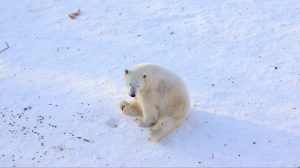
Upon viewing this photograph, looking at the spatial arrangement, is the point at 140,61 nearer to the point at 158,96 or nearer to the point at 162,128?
the point at 158,96

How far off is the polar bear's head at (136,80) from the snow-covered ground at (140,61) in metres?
0.85

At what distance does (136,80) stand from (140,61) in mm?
2427

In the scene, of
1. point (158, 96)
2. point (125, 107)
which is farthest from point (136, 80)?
point (125, 107)

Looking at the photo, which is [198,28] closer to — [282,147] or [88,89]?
[88,89]

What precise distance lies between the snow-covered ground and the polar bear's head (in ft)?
2.79

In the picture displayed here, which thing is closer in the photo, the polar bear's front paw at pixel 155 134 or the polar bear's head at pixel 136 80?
the polar bear's head at pixel 136 80

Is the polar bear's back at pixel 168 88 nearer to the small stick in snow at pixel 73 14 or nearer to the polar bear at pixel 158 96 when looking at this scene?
the polar bear at pixel 158 96

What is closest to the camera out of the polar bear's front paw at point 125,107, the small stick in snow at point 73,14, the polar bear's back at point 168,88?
the polar bear's back at point 168,88

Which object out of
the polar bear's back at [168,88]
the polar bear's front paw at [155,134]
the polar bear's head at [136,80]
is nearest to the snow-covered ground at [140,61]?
the polar bear's front paw at [155,134]

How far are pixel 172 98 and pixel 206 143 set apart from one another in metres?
0.85

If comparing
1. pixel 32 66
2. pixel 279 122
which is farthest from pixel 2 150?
pixel 279 122

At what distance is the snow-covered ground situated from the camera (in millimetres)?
6508

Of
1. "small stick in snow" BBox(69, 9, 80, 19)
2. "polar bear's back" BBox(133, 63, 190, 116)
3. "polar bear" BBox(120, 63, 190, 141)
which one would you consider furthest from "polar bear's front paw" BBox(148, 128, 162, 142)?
"small stick in snow" BBox(69, 9, 80, 19)

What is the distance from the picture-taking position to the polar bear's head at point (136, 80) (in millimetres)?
6273
